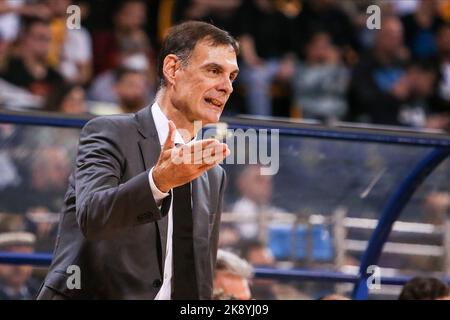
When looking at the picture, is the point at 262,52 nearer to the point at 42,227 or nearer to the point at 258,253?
the point at 258,253

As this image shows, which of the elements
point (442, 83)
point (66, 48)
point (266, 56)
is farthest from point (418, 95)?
point (66, 48)

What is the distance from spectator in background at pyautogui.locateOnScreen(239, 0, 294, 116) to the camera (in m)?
7.66

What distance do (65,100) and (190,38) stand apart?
3598 millimetres

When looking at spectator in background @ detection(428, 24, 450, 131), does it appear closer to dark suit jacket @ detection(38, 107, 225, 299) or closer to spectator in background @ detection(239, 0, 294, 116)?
spectator in background @ detection(239, 0, 294, 116)

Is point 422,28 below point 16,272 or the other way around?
the other way around

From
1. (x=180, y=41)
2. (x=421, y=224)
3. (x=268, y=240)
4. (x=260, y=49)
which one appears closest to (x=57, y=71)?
(x=260, y=49)

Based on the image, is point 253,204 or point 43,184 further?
point 253,204

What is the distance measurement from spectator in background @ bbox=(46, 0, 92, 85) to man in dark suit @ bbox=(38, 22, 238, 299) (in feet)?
14.0

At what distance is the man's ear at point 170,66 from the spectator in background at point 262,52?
472 cm

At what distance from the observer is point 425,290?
3.50m

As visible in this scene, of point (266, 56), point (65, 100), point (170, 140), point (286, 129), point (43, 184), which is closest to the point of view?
point (170, 140)

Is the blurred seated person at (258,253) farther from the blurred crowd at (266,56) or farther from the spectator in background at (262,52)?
the spectator in background at (262,52)

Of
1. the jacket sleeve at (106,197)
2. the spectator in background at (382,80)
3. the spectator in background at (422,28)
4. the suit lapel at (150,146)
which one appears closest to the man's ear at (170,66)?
the suit lapel at (150,146)
